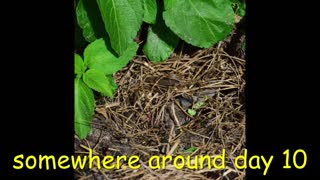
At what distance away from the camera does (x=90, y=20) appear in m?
1.80

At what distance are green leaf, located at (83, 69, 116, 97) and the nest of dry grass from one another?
136mm

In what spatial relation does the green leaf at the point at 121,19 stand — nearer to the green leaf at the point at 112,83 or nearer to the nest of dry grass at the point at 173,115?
the green leaf at the point at 112,83

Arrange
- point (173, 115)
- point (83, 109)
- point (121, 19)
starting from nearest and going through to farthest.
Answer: point (121, 19) → point (83, 109) → point (173, 115)

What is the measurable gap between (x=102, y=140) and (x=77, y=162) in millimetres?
147

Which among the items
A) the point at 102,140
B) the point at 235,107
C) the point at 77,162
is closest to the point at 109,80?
the point at 102,140

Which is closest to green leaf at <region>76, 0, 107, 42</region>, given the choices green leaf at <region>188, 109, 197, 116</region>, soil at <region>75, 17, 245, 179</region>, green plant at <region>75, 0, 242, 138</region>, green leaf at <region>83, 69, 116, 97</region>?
green plant at <region>75, 0, 242, 138</region>

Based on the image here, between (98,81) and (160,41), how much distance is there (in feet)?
1.08

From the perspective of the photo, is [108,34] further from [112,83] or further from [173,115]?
[173,115]

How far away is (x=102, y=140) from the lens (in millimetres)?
1803

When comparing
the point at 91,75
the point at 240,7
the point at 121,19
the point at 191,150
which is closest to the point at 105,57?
the point at 91,75

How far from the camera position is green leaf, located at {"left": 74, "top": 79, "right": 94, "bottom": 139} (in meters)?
1.76

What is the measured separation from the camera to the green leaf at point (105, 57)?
1.81 m

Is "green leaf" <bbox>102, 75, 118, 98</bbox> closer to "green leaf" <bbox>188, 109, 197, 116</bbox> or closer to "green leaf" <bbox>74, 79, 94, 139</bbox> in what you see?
"green leaf" <bbox>74, 79, 94, 139</bbox>

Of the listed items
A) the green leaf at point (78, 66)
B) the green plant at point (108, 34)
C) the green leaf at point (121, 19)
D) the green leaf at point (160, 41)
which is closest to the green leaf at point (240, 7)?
the green plant at point (108, 34)
